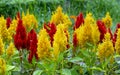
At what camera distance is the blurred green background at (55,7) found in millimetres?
7648

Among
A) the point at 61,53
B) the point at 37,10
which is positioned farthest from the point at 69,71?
the point at 37,10

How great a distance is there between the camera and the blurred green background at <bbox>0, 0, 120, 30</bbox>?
7.65m

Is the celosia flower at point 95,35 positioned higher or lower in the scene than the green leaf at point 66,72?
higher

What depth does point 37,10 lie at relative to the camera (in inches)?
308

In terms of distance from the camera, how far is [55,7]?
8.09 m

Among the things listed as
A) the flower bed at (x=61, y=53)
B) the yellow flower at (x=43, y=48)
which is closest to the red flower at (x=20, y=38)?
the flower bed at (x=61, y=53)

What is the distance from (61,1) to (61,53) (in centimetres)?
586

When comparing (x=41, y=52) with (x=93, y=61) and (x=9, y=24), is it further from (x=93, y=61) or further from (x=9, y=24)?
(x=9, y=24)

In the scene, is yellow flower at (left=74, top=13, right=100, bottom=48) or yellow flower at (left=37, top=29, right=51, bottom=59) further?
yellow flower at (left=74, top=13, right=100, bottom=48)

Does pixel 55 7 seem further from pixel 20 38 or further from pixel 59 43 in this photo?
pixel 59 43

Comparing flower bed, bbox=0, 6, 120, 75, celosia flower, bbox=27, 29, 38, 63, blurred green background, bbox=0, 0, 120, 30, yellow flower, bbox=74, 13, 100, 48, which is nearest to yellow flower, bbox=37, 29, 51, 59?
flower bed, bbox=0, 6, 120, 75

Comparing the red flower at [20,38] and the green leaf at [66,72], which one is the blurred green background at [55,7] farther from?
the green leaf at [66,72]

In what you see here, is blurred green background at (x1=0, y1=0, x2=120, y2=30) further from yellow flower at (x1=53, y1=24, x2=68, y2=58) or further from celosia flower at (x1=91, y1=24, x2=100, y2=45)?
yellow flower at (x1=53, y1=24, x2=68, y2=58)

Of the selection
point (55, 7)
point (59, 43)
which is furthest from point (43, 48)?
point (55, 7)
